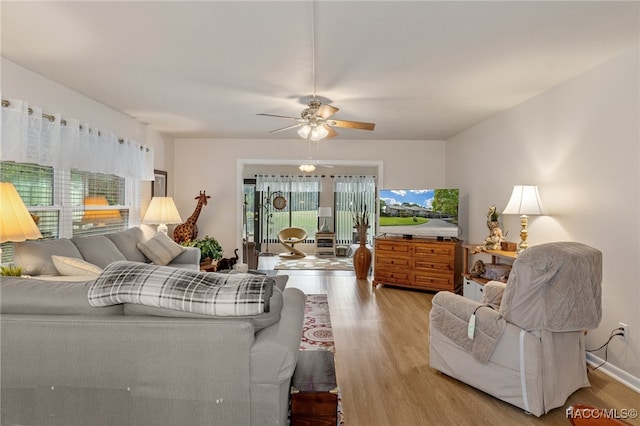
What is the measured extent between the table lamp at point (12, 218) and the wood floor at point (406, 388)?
2.39 metres

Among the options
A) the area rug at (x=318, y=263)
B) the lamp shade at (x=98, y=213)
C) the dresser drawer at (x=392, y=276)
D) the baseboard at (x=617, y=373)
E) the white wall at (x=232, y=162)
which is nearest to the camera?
the baseboard at (x=617, y=373)

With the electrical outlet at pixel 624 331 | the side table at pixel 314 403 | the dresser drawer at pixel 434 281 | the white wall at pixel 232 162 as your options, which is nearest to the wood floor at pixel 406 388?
the electrical outlet at pixel 624 331

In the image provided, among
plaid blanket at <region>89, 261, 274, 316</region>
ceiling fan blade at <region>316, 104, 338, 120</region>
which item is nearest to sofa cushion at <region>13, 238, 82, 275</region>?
plaid blanket at <region>89, 261, 274, 316</region>

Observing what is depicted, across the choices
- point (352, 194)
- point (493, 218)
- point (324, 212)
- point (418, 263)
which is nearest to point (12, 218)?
point (493, 218)

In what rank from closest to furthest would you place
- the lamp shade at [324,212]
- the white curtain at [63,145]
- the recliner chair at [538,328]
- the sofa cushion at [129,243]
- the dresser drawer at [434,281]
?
1. the recliner chair at [538,328]
2. the white curtain at [63,145]
3. the sofa cushion at [129,243]
4. the dresser drawer at [434,281]
5. the lamp shade at [324,212]

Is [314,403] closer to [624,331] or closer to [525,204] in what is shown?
[624,331]

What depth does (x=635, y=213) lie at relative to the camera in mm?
2570

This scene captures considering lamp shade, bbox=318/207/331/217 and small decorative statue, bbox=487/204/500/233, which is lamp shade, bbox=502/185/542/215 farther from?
lamp shade, bbox=318/207/331/217

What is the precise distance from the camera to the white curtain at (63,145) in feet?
9.48

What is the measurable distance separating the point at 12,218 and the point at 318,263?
627cm

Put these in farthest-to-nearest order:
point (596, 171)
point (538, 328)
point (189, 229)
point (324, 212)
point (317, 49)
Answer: point (324, 212)
point (189, 229)
point (596, 171)
point (317, 49)
point (538, 328)

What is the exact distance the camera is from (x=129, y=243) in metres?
4.17

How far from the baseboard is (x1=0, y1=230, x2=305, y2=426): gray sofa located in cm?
263

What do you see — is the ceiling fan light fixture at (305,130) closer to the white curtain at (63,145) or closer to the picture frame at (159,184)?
the white curtain at (63,145)
